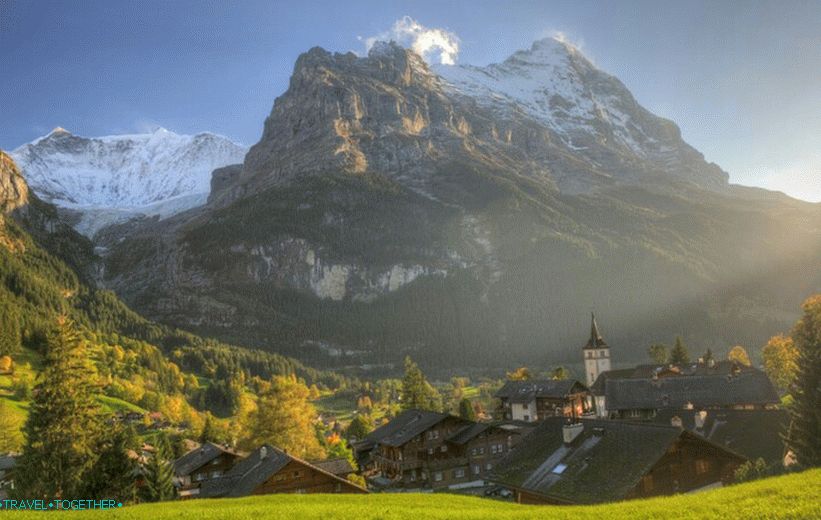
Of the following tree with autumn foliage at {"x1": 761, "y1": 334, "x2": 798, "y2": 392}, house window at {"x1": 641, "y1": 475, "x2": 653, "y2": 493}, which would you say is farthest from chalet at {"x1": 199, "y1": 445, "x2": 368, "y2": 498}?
tree with autumn foliage at {"x1": 761, "y1": 334, "x2": 798, "y2": 392}

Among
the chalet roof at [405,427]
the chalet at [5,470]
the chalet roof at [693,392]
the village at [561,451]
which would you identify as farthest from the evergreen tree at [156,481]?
the chalet roof at [693,392]

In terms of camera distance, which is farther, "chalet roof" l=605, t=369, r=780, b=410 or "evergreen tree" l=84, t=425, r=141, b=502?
"chalet roof" l=605, t=369, r=780, b=410

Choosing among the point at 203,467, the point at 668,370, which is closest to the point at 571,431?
the point at 203,467

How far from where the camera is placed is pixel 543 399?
87.5m

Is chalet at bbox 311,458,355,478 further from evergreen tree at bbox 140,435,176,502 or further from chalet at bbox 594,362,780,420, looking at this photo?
chalet at bbox 594,362,780,420

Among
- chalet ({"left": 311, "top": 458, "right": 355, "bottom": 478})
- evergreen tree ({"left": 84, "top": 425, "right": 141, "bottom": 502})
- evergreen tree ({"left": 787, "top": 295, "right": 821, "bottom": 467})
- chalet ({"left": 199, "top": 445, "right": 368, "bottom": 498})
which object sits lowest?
chalet ({"left": 311, "top": 458, "right": 355, "bottom": 478})

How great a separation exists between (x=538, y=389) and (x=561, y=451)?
54.4 meters

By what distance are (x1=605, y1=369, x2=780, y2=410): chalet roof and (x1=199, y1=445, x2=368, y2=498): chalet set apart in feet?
120

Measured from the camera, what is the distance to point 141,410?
11681cm

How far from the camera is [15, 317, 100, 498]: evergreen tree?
34.5 metres

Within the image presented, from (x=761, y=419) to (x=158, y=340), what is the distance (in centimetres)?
19057

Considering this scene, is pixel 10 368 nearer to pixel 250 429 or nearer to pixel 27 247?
pixel 250 429

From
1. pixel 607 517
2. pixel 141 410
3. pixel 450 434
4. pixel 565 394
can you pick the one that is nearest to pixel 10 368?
pixel 141 410

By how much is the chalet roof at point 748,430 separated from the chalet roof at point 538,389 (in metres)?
35.5
